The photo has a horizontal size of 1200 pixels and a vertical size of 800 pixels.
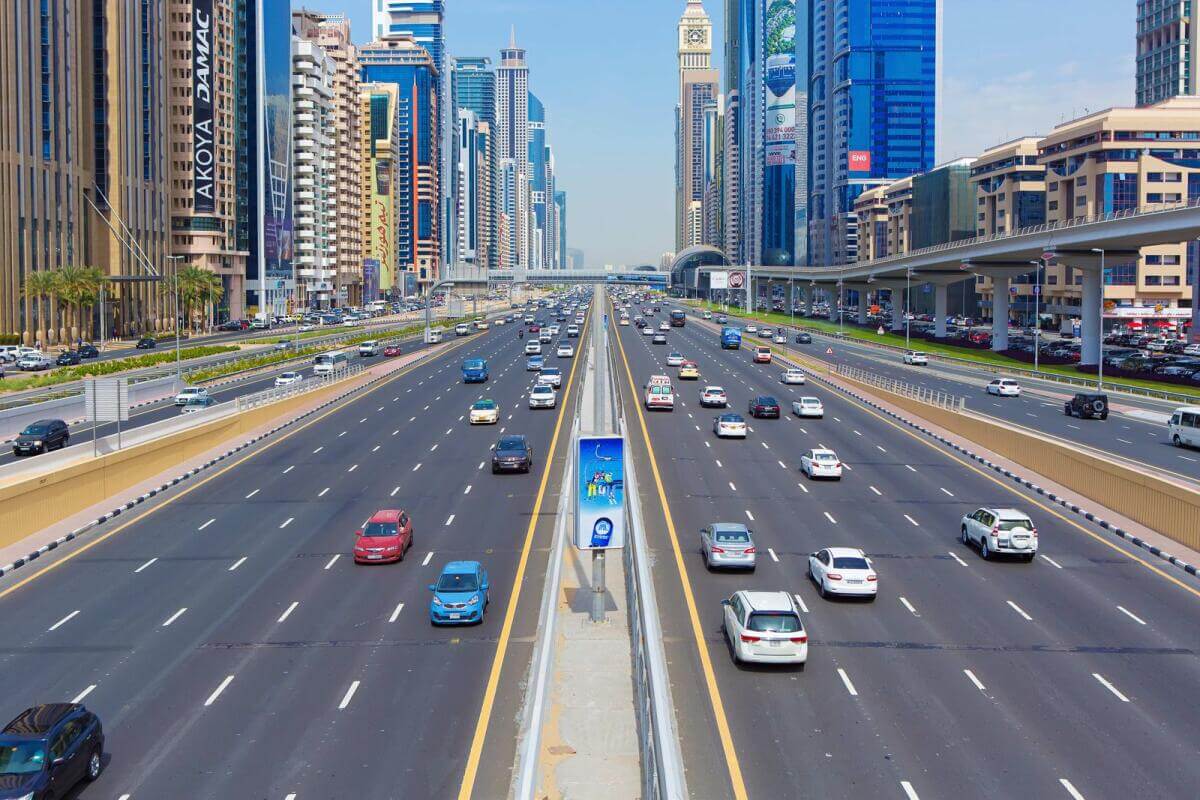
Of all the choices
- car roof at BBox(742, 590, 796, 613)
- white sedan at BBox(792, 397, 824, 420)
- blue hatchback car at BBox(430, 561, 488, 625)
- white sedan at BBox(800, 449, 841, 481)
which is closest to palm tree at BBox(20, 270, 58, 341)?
white sedan at BBox(792, 397, 824, 420)

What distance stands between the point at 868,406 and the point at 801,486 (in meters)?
27.5

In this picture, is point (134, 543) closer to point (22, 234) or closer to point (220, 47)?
point (22, 234)

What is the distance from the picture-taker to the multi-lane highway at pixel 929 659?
1870 centimetres

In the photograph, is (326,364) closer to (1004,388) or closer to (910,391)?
(910,391)

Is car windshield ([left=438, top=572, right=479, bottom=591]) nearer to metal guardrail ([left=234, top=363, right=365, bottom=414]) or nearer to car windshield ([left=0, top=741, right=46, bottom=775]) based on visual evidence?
car windshield ([left=0, top=741, right=46, bottom=775])

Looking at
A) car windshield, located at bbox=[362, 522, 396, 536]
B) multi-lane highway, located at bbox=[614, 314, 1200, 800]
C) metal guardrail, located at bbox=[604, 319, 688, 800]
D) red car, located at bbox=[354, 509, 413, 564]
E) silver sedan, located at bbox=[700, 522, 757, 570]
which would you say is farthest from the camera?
car windshield, located at bbox=[362, 522, 396, 536]

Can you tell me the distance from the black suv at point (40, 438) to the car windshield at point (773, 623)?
126 feet

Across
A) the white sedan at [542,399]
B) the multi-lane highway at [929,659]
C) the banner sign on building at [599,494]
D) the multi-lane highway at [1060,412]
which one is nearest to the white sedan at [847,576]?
the multi-lane highway at [929,659]

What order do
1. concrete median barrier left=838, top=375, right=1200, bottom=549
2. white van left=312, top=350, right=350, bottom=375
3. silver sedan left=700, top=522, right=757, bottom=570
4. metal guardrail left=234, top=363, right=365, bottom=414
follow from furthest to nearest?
white van left=312, top=350, right=350, bottom=375
metal guardrail left=234, top=363, right=365, bottom=414
concrete median barrier left=838, top=375, right=1200, bottom=549
silver sedan left=700, top=522, right=757, bottom=570

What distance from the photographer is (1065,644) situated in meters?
25.8

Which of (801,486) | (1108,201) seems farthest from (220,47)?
(801,486)

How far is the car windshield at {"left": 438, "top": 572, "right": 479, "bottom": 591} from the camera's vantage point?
2711cm

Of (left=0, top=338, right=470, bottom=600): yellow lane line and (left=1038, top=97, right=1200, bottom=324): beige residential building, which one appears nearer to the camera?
(left=0, top=338, right=470, bottom=600): yellow lane line

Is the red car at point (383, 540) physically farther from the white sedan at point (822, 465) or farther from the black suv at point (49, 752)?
the white sedan at point (822, 465)
